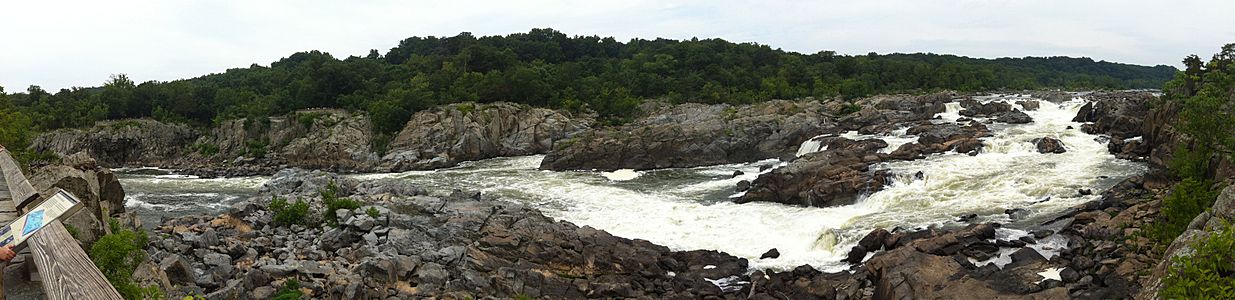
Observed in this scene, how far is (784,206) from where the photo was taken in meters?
26.6

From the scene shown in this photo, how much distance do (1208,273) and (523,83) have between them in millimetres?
52572

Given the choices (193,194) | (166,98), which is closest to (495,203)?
(193,194)

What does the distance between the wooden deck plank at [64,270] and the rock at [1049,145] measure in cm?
3437

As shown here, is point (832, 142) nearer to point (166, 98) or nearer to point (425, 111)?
point (425, 111)

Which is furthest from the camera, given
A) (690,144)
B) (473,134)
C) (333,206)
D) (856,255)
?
(473,134)

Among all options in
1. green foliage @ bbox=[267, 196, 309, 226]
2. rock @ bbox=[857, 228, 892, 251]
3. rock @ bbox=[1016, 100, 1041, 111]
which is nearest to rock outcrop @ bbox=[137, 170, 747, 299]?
green foliage @ bbox=[267, 196, 309, 226]

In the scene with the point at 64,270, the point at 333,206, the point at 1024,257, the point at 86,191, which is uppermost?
the point at 64,270

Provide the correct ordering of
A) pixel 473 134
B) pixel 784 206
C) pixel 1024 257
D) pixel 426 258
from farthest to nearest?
pixel 473 134, pixel 784 206, pixel 426 258, pixel 1024 257

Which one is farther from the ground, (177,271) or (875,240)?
(177,271)

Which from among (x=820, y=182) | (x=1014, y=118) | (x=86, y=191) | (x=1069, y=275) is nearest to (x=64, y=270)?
(x=86, y=191)

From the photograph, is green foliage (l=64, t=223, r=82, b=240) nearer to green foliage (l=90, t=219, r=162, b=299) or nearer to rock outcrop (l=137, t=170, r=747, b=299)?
green foliage (l=90, t=219, r=162, b=299)

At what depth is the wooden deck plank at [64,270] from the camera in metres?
3.61

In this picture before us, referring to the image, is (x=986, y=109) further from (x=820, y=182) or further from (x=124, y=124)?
(x=124, y=124)

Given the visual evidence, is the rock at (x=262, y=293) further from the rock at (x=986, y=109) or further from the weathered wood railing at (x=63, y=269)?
the rock at (x=986, y=109)
